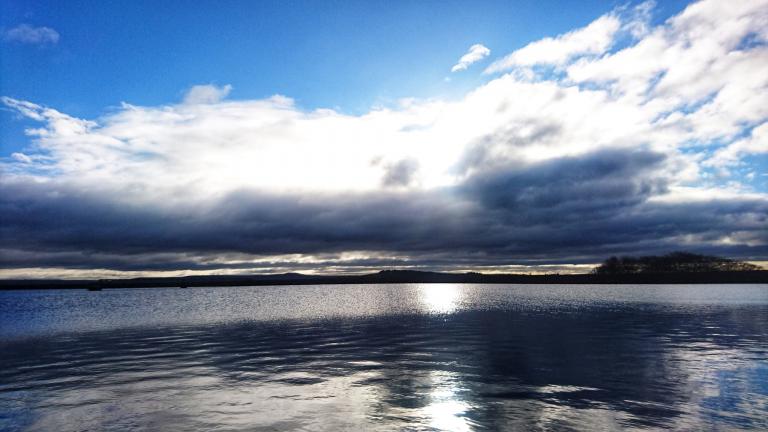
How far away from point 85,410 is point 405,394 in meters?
15.8

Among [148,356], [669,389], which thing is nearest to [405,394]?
[669,389]

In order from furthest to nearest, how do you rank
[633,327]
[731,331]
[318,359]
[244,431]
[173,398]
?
[633,327]
[731,331]
[318,359]
[173,398]
[244,431]

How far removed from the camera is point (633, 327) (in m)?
59.8

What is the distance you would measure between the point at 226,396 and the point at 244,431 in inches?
258

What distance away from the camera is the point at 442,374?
30.0 meters

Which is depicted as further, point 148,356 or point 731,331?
point 731,331

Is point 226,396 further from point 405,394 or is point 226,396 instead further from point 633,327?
point 633,327

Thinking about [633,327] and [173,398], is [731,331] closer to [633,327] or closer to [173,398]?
[633,327]

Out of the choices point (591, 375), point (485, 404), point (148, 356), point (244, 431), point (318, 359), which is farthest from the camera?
point (148, 356)

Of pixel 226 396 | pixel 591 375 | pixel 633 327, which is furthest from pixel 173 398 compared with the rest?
pixel 633 327

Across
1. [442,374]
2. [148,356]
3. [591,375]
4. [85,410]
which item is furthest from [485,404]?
[148,356]

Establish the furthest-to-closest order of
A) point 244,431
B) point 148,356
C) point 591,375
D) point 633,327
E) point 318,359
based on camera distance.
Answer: point 633,327 → point 148,356 → point 318,359 → point 591,375 → point 244,431

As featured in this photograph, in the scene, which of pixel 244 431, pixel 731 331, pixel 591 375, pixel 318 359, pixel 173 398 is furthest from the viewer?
pixel 731 331

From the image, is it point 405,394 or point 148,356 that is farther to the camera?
point 148,356
